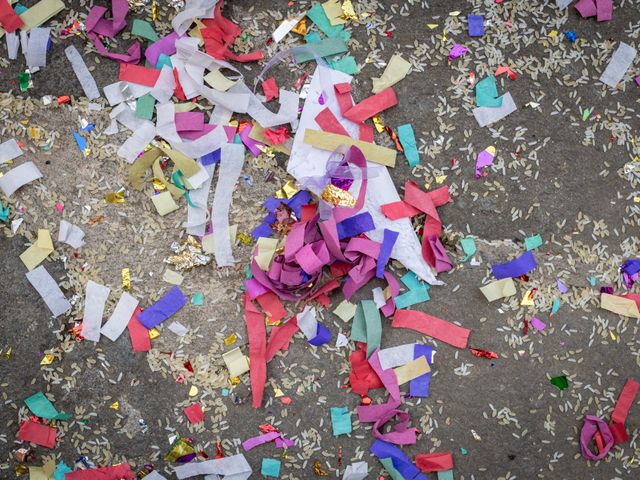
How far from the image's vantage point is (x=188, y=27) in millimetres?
2271

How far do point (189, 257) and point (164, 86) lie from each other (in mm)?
601

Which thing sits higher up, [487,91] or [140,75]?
[140,75]

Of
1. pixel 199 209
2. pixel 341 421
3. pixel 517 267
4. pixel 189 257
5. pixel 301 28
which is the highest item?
pixel 301 28

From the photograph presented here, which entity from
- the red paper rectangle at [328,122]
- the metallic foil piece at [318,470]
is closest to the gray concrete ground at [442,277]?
the metallic foil piece at [318,470]

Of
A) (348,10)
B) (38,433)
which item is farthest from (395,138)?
(38,433)

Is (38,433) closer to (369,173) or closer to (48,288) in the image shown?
(48,288)

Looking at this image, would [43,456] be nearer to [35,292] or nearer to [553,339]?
[35,292]

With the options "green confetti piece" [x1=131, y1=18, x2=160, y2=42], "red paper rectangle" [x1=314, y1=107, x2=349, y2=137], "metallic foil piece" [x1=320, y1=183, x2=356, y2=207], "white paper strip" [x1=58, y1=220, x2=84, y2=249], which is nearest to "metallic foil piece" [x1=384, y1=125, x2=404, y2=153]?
"red paper rectangle" [x1=314, y1=107, x2=349, y2=137]

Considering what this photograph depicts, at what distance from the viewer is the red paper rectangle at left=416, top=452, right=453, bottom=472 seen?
2.26 meters

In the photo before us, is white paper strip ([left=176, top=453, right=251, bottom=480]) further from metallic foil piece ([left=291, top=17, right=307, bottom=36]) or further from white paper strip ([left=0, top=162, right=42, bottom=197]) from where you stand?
metallic foil piece ([left=291, top=17, right=307, bottom=36])

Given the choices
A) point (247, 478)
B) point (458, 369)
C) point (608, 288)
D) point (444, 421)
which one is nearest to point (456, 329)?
point (458, 369)

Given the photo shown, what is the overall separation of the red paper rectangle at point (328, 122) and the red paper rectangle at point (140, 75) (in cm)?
58

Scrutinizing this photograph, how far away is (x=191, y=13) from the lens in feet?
7.36

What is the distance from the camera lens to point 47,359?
7.48 ft
